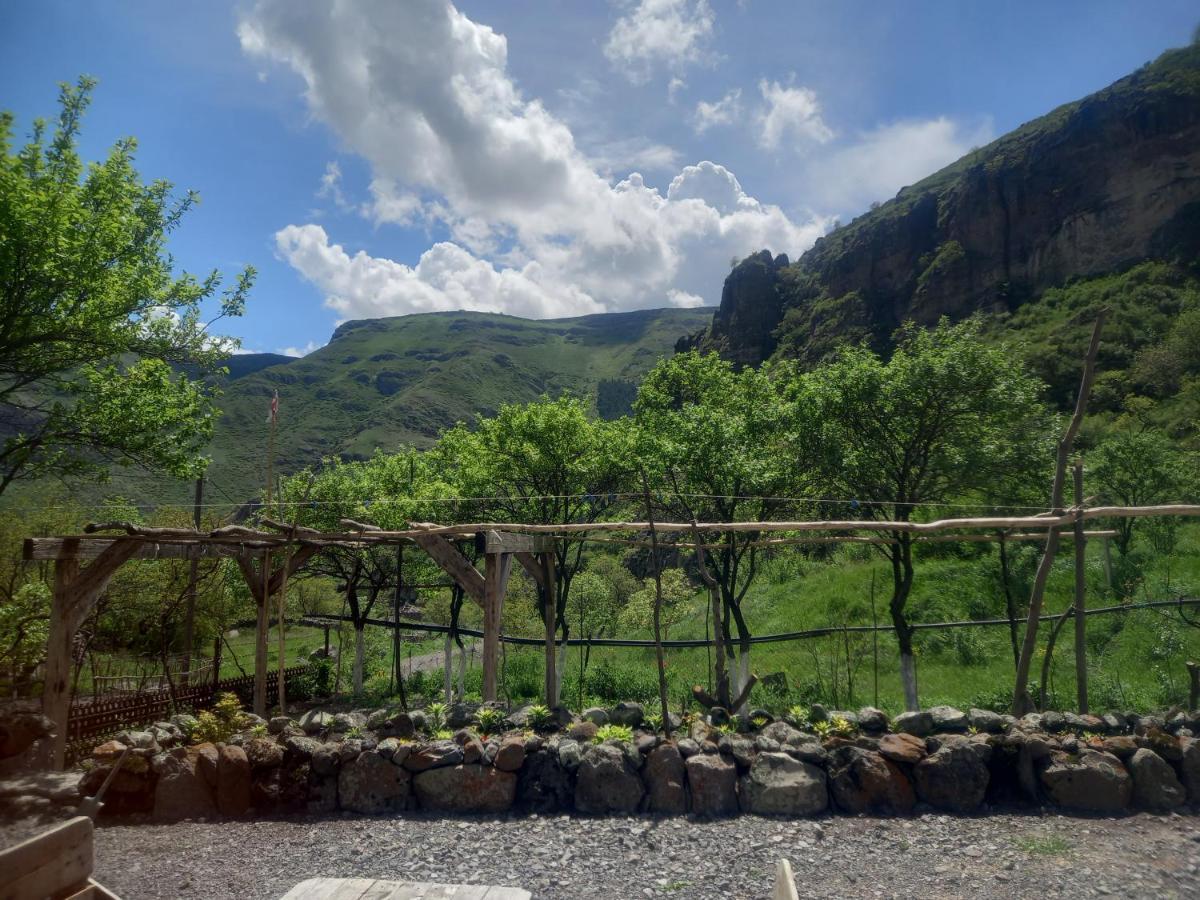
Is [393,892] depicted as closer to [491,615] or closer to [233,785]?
[233,785]

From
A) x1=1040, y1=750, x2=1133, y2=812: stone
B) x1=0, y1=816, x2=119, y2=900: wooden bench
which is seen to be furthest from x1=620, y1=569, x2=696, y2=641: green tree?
x1=0, y1=816, x2=119, y2=900: wooden bench

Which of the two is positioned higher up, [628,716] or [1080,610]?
[1080,610]

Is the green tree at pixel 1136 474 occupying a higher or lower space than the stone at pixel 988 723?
higher

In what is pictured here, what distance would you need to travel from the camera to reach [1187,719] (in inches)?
249

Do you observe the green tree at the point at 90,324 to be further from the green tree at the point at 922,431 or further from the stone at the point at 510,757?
the green tree at the point at 922,431

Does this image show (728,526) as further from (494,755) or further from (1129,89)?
(1129,89)

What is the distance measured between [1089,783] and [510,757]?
184 inches

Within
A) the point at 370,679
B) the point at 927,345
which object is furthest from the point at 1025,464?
the point at 370,679

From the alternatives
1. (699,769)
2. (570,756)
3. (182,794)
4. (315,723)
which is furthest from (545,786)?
(182,794)

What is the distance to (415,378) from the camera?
113625mm

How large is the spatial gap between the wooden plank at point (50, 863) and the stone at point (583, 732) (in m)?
4.22

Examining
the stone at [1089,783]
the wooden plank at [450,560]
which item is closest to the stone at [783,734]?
the stone at [1089,783]

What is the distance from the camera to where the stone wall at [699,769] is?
18.7ft

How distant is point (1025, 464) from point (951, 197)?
67.7 m
